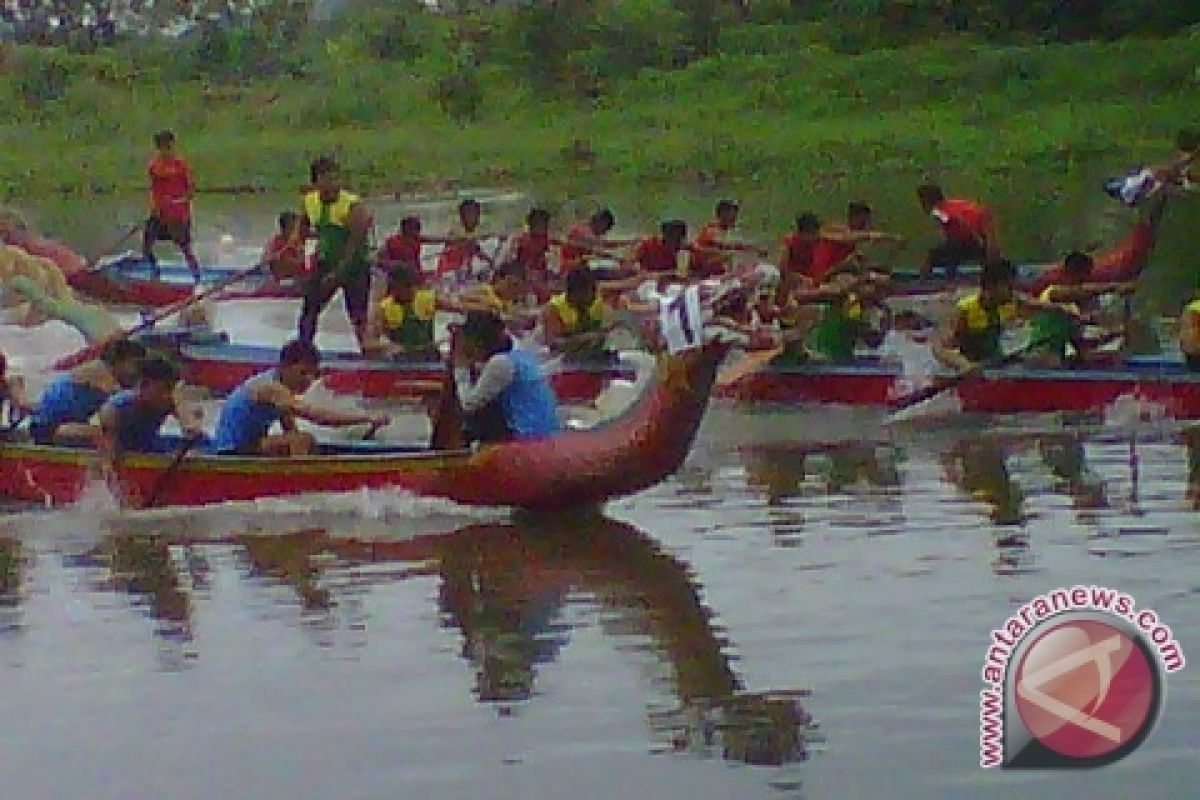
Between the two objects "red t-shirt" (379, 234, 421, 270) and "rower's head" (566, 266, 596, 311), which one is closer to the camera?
"rower's head" (566, 266, 596, 311)

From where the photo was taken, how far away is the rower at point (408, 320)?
17.2 metres

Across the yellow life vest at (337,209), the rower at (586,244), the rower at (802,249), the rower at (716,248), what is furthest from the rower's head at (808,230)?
the yellow life vest at (337,209)

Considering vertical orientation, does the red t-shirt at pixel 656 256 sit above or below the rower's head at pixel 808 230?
below

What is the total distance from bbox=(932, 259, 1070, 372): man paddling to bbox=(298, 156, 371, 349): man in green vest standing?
14.3 ft

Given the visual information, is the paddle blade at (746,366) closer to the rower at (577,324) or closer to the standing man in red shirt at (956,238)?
the rower at (577,324)

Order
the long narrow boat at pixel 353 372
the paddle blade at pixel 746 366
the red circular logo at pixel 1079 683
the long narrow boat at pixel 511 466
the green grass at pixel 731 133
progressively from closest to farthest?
the red circular logo at pixel 1079 683 < the long narrow boat at pixel 511 466 < the paddle blade at pixel 746 366 < the long narrow boat at pixel 353 372 < the green grass at pixel 731 133

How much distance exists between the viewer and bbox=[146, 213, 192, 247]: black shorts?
74.5ft

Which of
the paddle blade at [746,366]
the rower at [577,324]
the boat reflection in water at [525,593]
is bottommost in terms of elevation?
the boat reflection in water at [525,593]

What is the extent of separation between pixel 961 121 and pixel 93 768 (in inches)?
1329

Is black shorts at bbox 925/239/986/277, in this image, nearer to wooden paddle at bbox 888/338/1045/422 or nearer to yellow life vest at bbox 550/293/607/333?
yellow life vest at bbox 550/293/607/333

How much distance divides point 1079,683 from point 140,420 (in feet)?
23.8

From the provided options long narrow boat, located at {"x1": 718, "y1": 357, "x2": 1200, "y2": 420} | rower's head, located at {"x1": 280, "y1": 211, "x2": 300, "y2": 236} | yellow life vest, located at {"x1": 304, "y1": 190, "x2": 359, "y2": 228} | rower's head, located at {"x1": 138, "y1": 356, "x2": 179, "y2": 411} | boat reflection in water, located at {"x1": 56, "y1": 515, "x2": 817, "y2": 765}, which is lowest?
boat reflection in water, located at {"x1": 56, "y1": 515, "x2": 817, "y2": 765}

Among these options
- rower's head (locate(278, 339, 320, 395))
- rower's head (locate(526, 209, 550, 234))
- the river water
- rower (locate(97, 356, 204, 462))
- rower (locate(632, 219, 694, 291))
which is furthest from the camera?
rower's head (locate(526, 209, 550, 234))

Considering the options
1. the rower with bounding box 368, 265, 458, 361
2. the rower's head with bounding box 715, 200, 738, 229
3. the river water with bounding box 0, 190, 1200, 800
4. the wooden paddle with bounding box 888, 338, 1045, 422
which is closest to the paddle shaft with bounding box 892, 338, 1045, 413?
the wooden paddle with bounding box 888, 338, 1045, 422
